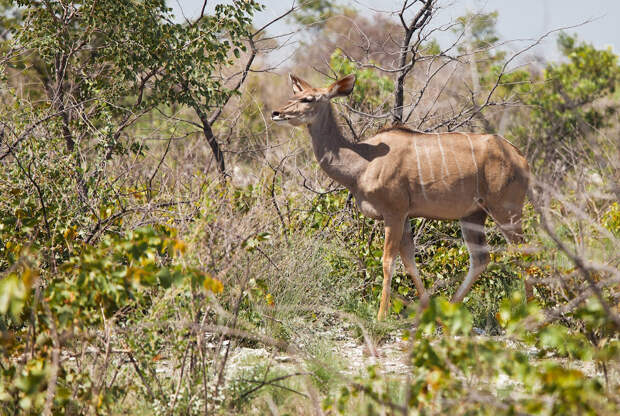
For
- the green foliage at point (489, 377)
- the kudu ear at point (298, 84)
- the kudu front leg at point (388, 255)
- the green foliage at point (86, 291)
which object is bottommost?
the green foliage at point (489, 377)

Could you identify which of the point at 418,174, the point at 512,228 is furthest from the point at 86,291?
the point at 512,228

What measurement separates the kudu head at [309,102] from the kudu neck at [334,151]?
68 millimetres

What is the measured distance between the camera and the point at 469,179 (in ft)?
20.0

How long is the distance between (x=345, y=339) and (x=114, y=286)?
3018 mm

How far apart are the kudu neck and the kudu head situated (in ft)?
0.22

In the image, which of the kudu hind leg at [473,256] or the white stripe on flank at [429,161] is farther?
the kudu hind leg at [473,256]

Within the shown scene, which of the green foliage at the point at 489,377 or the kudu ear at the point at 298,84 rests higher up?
the kudu ear at the point at 298,84

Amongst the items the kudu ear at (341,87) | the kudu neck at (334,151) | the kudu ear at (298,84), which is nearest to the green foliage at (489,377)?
the kudu neck at (334,151)

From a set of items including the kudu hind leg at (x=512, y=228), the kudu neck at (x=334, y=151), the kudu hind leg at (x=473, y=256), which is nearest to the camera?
the kudu hind leg at (x=512, y=228)

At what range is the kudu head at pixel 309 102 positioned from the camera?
6117mm

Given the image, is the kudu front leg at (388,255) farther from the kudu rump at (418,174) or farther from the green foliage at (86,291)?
the green foliage at (86,291)

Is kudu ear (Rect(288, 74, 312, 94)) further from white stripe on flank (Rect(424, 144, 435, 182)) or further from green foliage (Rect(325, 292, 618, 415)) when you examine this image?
green foliage (Rect(325, 292, 618, 415))

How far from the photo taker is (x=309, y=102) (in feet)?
20.5

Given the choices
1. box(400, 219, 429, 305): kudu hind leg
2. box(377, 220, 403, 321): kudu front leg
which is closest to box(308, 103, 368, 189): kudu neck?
box(377, 220, 403, 321): kudu front leg
